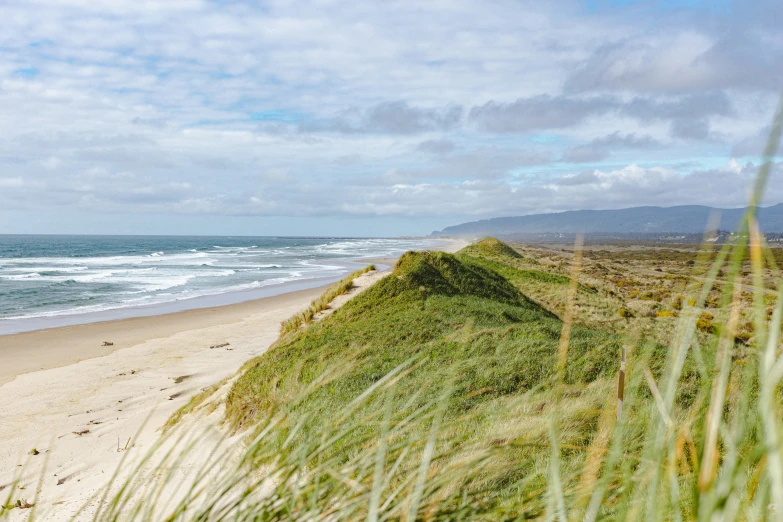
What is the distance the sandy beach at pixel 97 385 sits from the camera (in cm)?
757

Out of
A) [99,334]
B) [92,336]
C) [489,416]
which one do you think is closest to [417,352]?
[489,416]

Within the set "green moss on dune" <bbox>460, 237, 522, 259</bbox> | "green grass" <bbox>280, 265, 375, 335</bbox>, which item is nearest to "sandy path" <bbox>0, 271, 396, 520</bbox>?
"green grass" <bbox>280, 265, 375, 335</bbox>

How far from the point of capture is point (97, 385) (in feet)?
43.3

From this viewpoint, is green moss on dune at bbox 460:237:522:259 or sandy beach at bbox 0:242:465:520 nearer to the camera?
sandy beach at bbox 0:242:465:520

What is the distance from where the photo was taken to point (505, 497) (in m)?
1.94

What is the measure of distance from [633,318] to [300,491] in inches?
694

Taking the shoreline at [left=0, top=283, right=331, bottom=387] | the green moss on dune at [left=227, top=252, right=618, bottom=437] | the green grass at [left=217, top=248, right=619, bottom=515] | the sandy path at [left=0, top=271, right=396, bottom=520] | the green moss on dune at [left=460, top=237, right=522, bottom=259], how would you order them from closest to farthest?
the green grass at [left=217, top=248, right=619, bottom=515] → the green moss on dune at [left=227, top=252, right=618, bottom=437] → the sandy path at [left=0, top=271, right=396, bottom=520] → the shoreline at [left=0, top=283, right=331, bottom=387] → the green moss on dune at [left=460, top=237, right=522, bottom=259]

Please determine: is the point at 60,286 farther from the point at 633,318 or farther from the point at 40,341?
the point at 633,318

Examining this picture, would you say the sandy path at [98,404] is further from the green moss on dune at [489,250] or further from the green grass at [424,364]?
the green moss on dune at [489,250]

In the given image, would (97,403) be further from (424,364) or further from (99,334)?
(99,334)

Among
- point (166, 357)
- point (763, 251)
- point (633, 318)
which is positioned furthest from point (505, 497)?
point (633, 318)

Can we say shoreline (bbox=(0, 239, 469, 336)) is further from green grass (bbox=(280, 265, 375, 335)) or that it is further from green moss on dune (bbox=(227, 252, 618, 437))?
green moss on dune (bbox=(227, 252, 618, 437))

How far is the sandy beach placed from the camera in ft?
24.8

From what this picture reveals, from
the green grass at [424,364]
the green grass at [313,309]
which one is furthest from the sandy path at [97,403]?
the green grass at [424,364]
